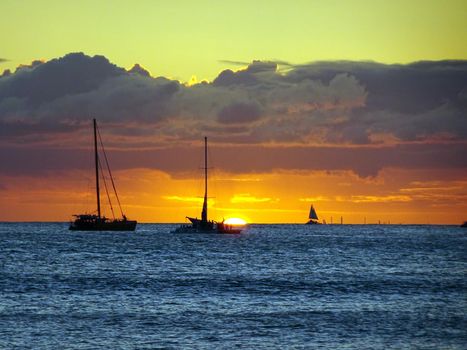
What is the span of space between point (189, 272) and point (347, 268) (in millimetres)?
22798

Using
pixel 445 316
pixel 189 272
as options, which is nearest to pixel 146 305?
pixel 445 316

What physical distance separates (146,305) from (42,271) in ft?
126

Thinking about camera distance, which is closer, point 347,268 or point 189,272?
point 189,272

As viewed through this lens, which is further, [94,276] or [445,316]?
[94,276]

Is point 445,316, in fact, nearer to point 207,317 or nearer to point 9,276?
point 207,317

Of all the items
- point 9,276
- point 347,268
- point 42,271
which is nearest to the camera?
point 9,276

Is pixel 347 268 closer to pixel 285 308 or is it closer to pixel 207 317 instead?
pixel 285 308

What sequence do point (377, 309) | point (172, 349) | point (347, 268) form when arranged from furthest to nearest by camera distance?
point (347, 268) < point (377, 309) < point (172, 349)

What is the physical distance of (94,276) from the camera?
10125 centimetres

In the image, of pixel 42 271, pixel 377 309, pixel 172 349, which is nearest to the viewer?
pixel 172 349

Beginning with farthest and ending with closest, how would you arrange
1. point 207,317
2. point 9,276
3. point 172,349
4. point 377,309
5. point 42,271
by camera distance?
point 42,271
point 9,276
point 377,309
point 207,317
point 172,349

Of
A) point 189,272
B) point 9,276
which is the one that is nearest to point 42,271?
point 9,276

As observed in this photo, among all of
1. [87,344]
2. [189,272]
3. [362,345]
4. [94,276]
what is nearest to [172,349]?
[87,344]

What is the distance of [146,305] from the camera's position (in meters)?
73.4
